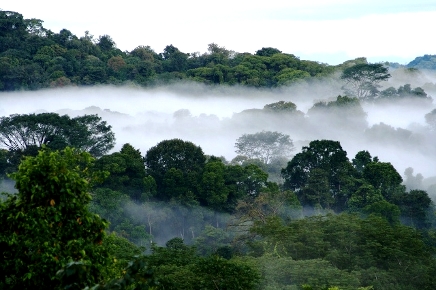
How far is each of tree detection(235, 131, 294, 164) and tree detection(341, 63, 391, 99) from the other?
2125 centimetres

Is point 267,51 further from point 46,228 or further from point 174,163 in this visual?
point 46,228

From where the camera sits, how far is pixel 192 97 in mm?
78688

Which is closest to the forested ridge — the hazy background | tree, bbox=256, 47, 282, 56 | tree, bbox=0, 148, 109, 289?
tree, bbox=0, 148, 109, 289

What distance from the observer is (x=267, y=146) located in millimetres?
46781

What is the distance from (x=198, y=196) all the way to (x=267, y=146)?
1456cm

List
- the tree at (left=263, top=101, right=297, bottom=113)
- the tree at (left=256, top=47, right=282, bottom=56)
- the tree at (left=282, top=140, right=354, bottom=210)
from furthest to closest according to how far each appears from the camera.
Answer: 1. the tree at (left=256, top=47, right=282, bottom=56)
2. the tree at (left=263, top=101, right=297, bottom=113)
3. the tree at (left=282, top=140, right=354, bottom=210)

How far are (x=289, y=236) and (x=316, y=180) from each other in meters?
14.0

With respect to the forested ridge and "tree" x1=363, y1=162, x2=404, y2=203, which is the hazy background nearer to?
the forested ridge

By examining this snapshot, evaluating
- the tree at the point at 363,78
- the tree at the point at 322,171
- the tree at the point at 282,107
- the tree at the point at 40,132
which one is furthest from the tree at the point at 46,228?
the tree at the point at 363,78

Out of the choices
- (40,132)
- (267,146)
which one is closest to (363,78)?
(267,146)

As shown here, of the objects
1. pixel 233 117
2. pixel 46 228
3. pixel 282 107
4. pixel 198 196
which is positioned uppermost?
pixel 46 228

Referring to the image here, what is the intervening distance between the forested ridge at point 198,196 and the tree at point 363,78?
151mm

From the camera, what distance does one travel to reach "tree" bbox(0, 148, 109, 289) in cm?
661

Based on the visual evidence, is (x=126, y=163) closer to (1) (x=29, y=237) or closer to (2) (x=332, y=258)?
(2) (x=332, y=258)
